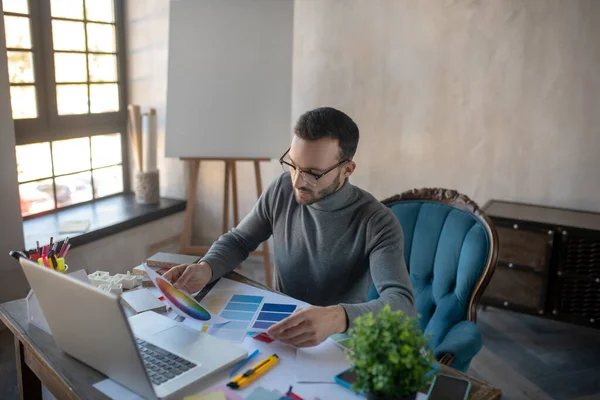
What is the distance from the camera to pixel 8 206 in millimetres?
2650

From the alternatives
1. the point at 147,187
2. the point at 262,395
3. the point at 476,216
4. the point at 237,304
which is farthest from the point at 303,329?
the point at 147,187

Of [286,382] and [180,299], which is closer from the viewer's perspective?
[286,382]

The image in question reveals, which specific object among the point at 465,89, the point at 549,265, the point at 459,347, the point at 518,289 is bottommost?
the point at 518,289

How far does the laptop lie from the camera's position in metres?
0.97

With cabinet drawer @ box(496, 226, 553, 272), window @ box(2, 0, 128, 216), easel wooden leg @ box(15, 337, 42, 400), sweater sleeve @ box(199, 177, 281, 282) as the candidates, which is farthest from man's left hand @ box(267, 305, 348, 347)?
window @ box(2, 0, 128, 216)

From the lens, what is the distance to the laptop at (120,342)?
38.1 inches

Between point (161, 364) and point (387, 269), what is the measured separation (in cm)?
67

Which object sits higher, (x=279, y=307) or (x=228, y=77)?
(x=228, y=77)

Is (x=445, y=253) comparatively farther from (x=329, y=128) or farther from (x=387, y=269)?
(x=329, y=128)

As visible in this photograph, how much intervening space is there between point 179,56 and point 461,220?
6.56ft

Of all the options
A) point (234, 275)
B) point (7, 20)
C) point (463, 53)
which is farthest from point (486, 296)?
point (7, 20)

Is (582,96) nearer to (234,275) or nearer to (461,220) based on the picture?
(461,220)

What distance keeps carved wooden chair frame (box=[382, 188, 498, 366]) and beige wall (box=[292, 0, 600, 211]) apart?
4.49ft

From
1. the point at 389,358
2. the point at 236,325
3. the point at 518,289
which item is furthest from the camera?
the point at 518,289
